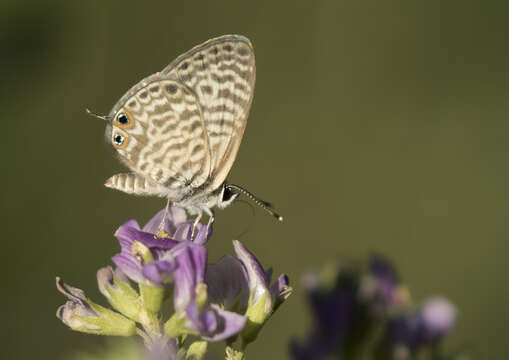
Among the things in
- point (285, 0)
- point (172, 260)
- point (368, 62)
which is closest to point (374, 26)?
point (368, 62)

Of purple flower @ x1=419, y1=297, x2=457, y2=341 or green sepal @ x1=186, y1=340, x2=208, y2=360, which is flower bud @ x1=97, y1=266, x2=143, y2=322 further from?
purple flower @ x1=419, y1=297, x2=457, y2=341

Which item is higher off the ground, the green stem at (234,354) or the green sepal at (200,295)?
the green sepal at (200,295)

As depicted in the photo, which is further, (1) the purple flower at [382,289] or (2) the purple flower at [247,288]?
(1) the purple flower at [382,289]

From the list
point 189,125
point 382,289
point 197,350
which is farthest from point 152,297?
point 382,289

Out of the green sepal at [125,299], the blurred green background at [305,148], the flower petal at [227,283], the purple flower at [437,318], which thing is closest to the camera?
the green sepal at [125,299]

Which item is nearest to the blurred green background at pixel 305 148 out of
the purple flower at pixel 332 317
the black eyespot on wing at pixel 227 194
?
the purple flower at pixel 332 317

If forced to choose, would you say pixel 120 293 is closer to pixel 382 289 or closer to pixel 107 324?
pixel 107 324

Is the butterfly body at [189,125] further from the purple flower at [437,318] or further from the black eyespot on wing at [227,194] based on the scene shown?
the purple flower at [437,318]

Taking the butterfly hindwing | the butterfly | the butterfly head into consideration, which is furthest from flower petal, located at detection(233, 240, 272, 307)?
the butterfly hindwing
